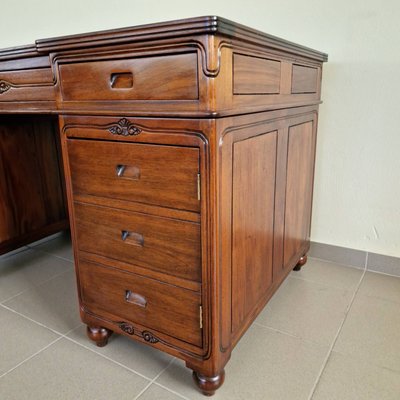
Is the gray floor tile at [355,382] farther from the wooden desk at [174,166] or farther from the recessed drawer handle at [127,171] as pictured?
the recessed drawer handle at [127,171]

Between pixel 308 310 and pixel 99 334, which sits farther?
pixel 308 310

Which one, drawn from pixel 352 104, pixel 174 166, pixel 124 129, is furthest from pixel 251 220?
pixel 352 104

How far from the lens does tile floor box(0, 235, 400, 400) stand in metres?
0.98

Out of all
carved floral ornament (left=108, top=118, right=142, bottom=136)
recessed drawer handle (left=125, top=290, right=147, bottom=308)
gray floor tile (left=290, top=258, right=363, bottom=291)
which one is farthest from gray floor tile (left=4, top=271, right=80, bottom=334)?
gray floor tile (left=290, top=258, right=363, bottom=291)

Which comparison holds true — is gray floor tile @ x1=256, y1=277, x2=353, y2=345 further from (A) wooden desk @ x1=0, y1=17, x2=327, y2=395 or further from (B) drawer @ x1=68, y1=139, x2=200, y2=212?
(B) drawer @ x1=68, y1=139, x2=200, y2=212

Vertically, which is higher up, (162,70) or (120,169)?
(162,70)

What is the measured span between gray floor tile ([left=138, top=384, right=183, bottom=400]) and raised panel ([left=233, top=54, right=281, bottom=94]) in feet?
2.56

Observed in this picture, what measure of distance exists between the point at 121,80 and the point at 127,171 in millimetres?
216

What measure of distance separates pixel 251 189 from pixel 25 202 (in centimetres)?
117

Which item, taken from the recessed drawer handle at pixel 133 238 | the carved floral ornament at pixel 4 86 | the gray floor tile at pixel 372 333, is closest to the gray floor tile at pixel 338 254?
the gray floor tile at pixel 372 333

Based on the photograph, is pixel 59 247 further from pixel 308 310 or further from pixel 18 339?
pixel 308 310

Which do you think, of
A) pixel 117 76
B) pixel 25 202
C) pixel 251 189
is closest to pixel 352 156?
pixel 251 189

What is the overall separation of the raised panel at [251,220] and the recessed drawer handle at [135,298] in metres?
0.24

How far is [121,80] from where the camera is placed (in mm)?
876
